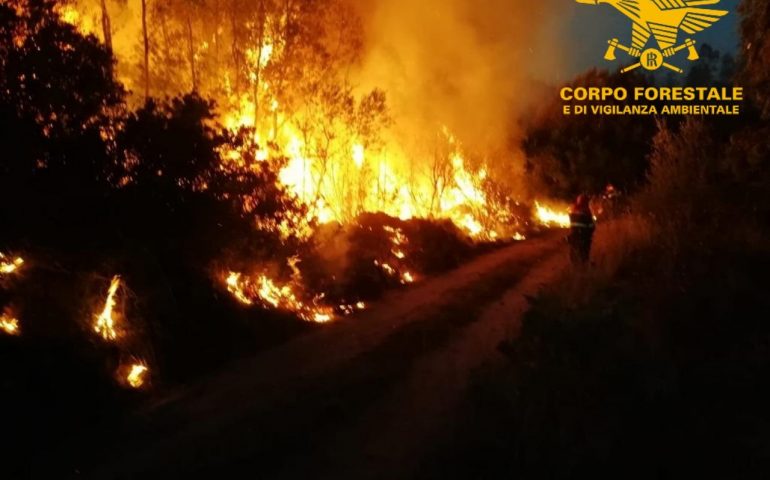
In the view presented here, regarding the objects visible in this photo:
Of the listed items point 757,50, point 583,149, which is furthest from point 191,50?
point 583,149

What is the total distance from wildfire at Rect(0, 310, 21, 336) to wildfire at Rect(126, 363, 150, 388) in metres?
1.26

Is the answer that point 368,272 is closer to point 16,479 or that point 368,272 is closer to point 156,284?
point 156,284

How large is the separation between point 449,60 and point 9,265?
15.1m

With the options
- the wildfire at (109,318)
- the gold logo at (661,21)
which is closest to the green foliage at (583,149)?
the gold logo at (661,21)

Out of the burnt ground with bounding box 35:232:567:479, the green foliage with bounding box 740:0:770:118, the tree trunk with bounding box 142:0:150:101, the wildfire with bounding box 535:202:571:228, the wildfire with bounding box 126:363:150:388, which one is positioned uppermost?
the tree trunk with bounding box 142:0:150:101

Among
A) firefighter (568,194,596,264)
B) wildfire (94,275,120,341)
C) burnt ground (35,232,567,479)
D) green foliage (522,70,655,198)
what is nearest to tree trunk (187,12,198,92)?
burnt ground (35,232,567,479)

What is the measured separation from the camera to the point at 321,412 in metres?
7.14

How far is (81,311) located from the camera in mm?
8133

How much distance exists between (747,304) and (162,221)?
327 inches

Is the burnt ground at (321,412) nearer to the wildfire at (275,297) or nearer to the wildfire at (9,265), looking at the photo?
the wildfire at (275,297)

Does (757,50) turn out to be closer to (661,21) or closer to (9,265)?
(661,21)

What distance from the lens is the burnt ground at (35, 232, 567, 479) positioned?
6051 millimetres

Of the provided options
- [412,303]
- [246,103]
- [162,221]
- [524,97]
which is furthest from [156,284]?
[524,97]

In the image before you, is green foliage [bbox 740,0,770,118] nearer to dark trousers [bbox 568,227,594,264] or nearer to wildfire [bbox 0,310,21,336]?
dark trousers [bbox 568,227,594,264]
